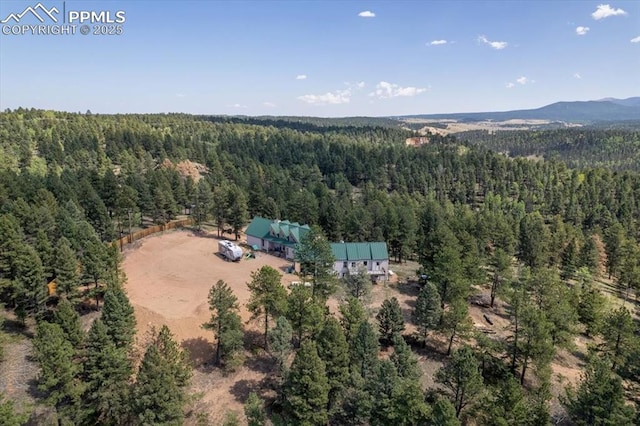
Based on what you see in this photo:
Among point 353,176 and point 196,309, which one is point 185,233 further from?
point 353,176

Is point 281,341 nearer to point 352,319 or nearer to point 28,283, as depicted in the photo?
point 352,319

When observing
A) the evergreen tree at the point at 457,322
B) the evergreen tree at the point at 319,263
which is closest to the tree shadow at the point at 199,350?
the evergreen tree at the point at 319,263

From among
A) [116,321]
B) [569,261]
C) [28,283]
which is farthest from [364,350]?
[569,261]

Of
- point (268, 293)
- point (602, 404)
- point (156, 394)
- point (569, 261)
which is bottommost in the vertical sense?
point (569, 261)

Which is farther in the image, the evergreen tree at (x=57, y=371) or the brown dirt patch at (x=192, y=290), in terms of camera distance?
the brown dirt patch at (x=192, y=290)

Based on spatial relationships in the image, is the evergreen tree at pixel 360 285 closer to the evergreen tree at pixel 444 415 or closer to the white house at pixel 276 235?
the white house at pixel 276 235

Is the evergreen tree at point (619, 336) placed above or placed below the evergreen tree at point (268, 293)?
below

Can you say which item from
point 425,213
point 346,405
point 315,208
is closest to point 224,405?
point 346,405
